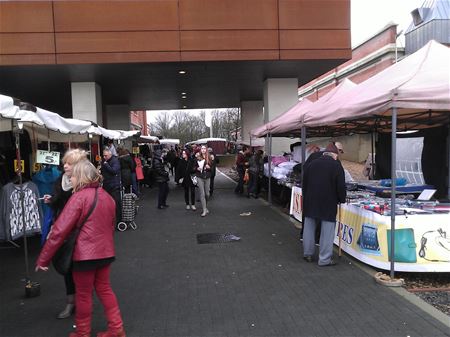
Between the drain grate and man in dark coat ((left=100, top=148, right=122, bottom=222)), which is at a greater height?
man in dark coat ((left=100, top=148, right=122, bottom=222))

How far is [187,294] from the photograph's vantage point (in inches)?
206

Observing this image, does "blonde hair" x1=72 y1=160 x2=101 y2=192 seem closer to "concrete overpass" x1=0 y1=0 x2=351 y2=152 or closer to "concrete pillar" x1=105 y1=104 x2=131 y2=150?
"concrete overpass" x1=0 y1=0 x2=351 y2=152

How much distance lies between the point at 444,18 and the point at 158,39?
2153 centimetres

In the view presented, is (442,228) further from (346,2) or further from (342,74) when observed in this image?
(342,74)

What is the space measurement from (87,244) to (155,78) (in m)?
12.7

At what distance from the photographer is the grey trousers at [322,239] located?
6219 millimetres

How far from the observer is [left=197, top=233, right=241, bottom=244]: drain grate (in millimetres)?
8133

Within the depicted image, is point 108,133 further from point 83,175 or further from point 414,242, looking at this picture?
point 414,242

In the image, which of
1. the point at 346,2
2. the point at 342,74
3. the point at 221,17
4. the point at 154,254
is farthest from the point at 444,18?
the point at 154,254

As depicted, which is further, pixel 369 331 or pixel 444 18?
pixel 444 18

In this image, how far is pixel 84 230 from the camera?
3.69 m

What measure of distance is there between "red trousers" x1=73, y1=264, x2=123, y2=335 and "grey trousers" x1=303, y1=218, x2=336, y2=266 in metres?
3.34

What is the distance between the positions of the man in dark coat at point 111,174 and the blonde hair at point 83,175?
5270 millimetres

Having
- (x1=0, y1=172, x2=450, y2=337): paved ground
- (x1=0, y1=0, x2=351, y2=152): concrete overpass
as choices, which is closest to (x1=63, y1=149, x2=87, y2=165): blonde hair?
(x1=0, y1=172, x2=450, y2=337): paved ground
